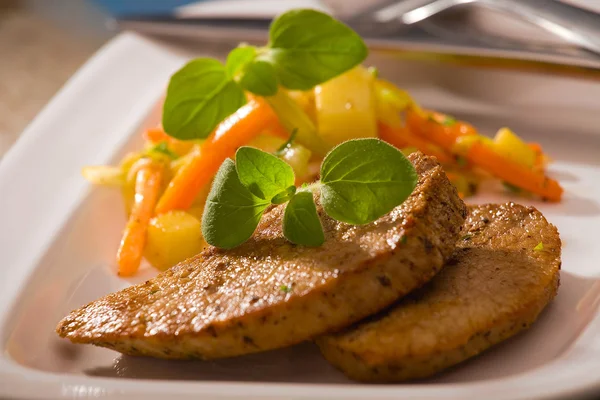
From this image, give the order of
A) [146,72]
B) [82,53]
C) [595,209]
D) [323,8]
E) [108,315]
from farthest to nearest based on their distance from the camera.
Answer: [82,53]
[323,8]
[146,72]
[595,209]
[108,315]

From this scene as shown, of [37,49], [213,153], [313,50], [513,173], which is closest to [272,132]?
[213,153]

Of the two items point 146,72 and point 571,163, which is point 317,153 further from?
point 146,72

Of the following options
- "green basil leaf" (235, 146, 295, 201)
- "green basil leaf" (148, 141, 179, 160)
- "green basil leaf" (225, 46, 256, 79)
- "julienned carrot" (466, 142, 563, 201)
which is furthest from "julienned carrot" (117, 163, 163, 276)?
"julienned carrot" (466, 142, 563, 201)

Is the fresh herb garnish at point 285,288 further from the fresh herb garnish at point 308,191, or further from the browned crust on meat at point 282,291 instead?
the fresh herb garnish at point 308,191

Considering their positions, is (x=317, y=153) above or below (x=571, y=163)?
above

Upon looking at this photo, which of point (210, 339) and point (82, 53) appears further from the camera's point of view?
point (82, 53)

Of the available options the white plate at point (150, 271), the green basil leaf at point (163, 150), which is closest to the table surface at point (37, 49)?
the white plate at point (150, 271)

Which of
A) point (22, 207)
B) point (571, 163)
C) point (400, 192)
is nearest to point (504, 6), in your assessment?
point (571, 163)

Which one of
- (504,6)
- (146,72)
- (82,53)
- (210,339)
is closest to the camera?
(210,339)
